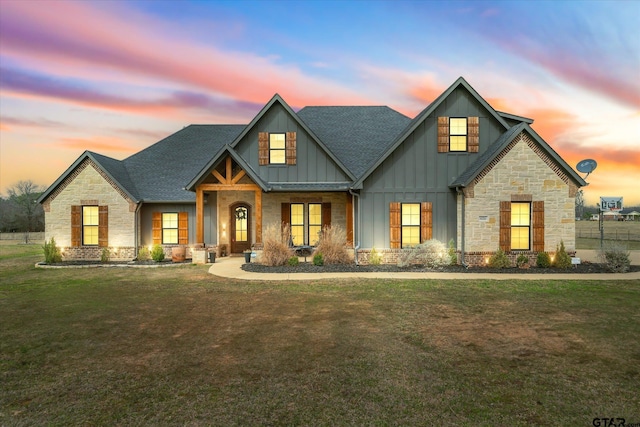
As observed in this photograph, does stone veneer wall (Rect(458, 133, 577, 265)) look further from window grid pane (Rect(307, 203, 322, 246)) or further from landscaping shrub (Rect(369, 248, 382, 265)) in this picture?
window grid pane (Rect(307, 203, 322, 246))

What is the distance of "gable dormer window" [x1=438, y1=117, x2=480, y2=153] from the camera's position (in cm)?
1719

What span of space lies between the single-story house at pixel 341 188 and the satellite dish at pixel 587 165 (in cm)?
550

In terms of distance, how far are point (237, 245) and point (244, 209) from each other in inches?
79.9

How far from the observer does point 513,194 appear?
1578 cm

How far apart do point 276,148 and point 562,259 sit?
552 inches

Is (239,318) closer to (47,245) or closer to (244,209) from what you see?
(244,209)

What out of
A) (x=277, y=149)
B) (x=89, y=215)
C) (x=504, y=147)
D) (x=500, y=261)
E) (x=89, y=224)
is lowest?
(x=500, y=261)

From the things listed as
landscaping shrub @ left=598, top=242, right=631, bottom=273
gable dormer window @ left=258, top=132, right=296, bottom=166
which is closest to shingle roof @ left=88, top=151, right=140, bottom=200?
gable dormer window @ left=258, top=132, right=296, bottom=166

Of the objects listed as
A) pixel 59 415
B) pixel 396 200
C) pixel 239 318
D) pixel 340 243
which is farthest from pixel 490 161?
pixel 59 415

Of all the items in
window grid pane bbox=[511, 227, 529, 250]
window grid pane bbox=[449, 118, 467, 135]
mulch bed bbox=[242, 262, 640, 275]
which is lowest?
mulch bed bbox=[242, 262, 640, 275]

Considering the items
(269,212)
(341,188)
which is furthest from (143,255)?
(341,188)

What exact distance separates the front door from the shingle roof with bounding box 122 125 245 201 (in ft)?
8.49

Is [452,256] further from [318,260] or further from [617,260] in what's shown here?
[617,260]

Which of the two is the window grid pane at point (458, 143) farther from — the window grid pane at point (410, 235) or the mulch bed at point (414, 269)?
the mulch bed at point (414, 269)
